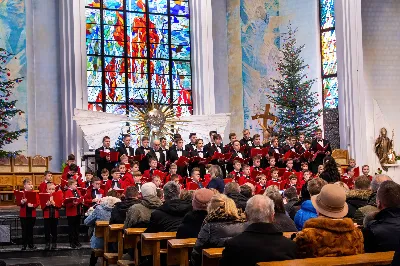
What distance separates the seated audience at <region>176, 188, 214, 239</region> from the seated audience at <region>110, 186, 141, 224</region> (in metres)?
1.99

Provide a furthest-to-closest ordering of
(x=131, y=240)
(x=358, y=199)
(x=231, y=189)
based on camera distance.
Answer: (x=231, y=189)
(x=131, y=240)
(x=358, y=199)

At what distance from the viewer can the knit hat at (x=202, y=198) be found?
5.85 meters

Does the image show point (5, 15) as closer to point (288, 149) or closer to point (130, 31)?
point (130, 31)

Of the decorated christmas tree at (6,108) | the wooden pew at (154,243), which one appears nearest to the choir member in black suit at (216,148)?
the decorated christmas tree at (6,108)

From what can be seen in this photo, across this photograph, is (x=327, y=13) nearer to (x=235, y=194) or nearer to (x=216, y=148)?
(x=216, y=148)

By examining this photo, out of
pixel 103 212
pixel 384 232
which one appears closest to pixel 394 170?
pixel 103 212

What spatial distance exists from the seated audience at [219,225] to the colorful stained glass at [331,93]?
16.6 m

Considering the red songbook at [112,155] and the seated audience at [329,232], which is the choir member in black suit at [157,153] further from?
the seated audience at [329,232]

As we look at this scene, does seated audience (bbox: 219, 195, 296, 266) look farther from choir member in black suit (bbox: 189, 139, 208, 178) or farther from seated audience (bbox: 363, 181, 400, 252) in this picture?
choir member in black suit (bbox: 189, 139, 208, 178)

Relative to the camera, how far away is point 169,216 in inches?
270

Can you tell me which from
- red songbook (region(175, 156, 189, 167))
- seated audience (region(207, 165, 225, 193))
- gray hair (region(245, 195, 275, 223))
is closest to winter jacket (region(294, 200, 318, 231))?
gray hair (region(245, 195, 275, 223))

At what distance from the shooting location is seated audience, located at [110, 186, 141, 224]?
8078mm

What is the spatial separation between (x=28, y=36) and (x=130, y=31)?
11.7 feet

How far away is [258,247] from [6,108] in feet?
43.6
